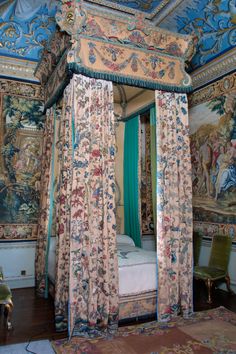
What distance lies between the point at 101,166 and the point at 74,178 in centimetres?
38

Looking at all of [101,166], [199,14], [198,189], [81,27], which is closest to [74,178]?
[101,166]

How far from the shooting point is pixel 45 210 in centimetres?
471

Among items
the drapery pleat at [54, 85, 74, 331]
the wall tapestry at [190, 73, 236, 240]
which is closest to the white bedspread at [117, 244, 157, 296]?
the drapery pleat at [54, 85, 74, 331]

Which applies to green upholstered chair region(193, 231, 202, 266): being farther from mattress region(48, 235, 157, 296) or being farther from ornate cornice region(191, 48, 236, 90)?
ornate cornice region(191, 48, 236, 90)

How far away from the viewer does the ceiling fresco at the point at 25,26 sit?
4.66m

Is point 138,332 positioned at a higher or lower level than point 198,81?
lower

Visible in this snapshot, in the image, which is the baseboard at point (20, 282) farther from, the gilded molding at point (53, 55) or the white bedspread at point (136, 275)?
the gilded molding at point (53, 55)

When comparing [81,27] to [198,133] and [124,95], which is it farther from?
[198,133]

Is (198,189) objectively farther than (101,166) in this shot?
Yes

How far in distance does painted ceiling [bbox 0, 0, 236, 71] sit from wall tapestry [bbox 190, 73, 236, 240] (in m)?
0.73

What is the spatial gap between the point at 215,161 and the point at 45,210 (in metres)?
3.09

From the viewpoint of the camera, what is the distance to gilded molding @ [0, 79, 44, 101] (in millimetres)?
5363

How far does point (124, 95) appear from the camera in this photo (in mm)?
5379

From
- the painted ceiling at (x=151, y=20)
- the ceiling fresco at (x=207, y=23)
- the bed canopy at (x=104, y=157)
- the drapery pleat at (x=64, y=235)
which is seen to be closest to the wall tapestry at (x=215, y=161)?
the ceiling fresco at (x=207, y=23)
